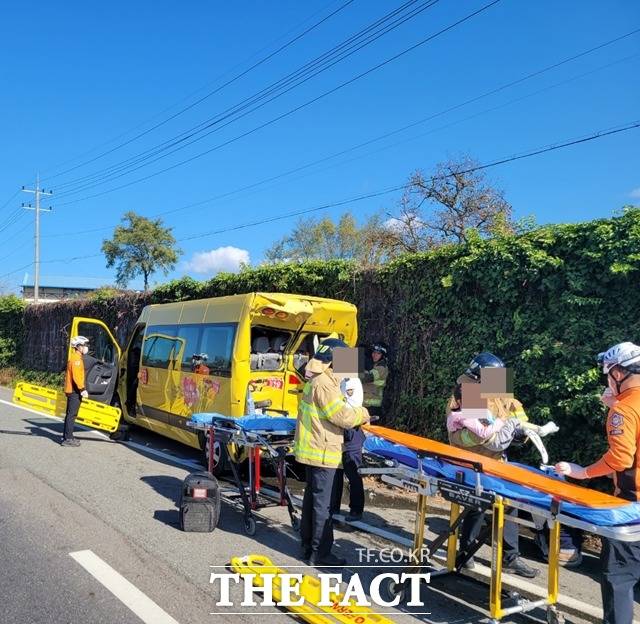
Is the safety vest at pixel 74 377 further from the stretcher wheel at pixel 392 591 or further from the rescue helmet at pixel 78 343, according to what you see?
the stretcher wheel at pixel 392 591

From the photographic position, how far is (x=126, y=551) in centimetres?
510

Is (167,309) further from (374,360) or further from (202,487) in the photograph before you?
(202,487)

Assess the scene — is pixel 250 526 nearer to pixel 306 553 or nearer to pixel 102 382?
pixel 306 553

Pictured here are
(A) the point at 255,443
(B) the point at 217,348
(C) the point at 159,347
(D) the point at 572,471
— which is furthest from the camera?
(C) the point at 159,347

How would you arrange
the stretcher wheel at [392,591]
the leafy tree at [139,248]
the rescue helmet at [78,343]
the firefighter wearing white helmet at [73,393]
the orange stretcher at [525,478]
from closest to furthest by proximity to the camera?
the orange stretcher at [525,478]
the stretcher wheel at [392,591]
the firefighter wearing white helmet at [73,393]
the rescue helmet at [78,343]
the leafy tree at [139,248]

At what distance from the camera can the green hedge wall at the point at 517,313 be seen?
21.9 feet

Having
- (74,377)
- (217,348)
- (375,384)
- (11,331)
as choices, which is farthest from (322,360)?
(11,331)

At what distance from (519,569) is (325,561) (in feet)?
5.36

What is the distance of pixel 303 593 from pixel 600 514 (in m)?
2.16

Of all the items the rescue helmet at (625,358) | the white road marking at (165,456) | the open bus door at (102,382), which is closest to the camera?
the rescue helmet at (625,358)

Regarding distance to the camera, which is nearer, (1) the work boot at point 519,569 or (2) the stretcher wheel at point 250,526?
(1) the work boot at point 519,569

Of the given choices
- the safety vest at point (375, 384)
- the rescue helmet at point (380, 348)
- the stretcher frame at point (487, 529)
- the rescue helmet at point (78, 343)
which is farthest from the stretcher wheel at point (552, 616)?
the rescue helmet at point (78, 343)

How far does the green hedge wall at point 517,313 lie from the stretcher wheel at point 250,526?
3.55 m

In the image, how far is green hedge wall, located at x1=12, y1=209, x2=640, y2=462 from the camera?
6.68 m
